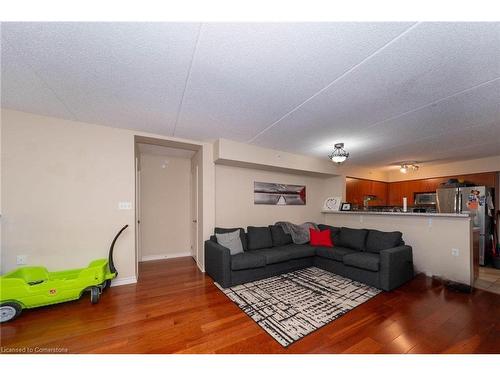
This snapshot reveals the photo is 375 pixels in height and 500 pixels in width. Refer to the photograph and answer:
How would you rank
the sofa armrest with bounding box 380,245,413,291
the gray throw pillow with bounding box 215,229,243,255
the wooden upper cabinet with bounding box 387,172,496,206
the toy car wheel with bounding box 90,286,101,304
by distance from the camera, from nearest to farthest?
the toy car wheel with bounding box 90,286,101,304
the sofa armrest with bounding box 380,245,413,291
the gray throw pillow with bounding box 215,229,243,255
the wooden upper cabinet with bounding box 387,172,496,206

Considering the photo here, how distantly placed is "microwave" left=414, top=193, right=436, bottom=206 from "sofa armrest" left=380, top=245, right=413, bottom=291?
144 inches

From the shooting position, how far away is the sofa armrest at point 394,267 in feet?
9.11

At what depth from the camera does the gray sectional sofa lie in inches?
114

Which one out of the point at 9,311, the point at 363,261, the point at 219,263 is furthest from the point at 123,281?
the point at 363,261

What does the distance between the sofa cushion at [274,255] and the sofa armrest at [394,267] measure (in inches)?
55.1

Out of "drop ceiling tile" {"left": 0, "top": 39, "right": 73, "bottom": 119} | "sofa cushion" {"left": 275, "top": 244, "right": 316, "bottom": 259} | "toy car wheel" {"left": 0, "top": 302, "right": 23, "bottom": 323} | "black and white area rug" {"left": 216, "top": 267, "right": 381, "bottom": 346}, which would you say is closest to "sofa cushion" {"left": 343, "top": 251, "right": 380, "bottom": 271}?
"black and white area rug" {"left": 216, "top": 267, "right": 381, "bottom": 346}

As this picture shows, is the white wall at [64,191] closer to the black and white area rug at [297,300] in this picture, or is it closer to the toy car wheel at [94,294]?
the toy car wheel at [94,294]

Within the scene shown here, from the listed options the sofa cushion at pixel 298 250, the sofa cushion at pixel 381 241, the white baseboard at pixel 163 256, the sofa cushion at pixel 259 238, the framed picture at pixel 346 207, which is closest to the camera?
the sofa cushion at pixel 381 241

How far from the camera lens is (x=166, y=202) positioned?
15.3 ft

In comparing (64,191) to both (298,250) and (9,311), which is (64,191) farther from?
(298,250)

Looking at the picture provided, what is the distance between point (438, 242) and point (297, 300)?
2769 millimetres

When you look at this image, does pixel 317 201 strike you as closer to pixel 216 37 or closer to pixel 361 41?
pixel 361 41

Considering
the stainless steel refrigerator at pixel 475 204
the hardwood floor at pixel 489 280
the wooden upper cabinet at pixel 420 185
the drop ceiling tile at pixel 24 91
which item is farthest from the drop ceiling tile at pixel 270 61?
the wooden upper cabinet at pixel 420 185

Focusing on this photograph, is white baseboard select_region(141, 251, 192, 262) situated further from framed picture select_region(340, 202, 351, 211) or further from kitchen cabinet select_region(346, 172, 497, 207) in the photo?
kitchen cabinet select_region(346, 172, 497, 207)
